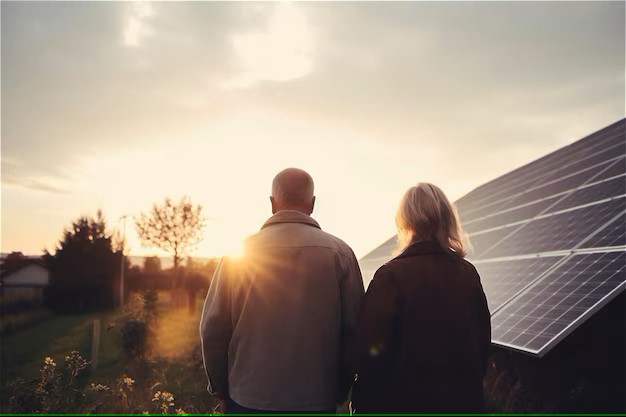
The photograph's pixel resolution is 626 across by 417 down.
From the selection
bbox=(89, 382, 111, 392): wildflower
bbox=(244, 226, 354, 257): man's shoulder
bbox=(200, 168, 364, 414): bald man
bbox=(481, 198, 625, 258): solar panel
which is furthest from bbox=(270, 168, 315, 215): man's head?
bbox=(481, 198, 625, 258): solar panel

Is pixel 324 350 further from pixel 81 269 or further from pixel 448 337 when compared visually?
pixel 81 269

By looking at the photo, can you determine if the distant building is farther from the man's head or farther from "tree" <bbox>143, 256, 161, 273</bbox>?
the man's head

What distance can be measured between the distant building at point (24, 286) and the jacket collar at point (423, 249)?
2696 centimetres

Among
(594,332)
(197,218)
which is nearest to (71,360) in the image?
(594,332)

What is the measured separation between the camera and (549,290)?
23.7ft

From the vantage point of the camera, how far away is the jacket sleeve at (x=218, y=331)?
330 centimetres

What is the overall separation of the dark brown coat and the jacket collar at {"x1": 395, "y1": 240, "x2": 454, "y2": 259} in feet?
0.19

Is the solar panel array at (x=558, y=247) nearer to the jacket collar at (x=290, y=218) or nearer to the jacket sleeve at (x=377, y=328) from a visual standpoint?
the jacket sleeve at (x=377, y=328)

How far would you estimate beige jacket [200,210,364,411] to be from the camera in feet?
10.1

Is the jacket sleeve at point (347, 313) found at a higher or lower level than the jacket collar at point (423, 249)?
lower

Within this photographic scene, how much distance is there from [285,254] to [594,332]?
5.80 m

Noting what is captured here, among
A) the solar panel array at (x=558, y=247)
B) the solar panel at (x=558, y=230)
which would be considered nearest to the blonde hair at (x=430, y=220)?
the solar panel array at (x=558, y=247)

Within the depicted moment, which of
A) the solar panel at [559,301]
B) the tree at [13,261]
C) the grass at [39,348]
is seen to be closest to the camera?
the solar panel at [559,301]

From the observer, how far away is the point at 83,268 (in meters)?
32.7
